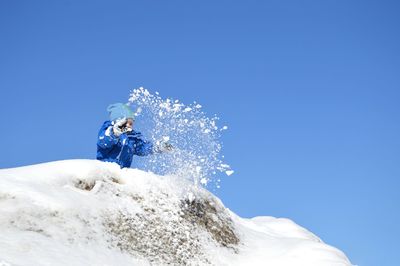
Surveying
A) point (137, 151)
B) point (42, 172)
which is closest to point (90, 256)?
point (42, 172)

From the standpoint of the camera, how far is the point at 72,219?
32.1ft

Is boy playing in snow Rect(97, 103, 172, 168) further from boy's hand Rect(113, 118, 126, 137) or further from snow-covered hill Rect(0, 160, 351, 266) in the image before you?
snow-covered hill Rect(0, 160, 351, 266)

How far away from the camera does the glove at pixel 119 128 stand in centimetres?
1361

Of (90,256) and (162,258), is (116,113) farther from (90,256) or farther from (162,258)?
(90,256)

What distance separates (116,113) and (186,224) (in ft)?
12.3

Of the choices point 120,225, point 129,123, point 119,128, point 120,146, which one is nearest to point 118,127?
→ point 119,128

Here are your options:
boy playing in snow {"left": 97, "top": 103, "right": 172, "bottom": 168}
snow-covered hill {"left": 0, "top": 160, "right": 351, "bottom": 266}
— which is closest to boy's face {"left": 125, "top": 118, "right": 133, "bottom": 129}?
boy playing in snow {"left": 97, "top": 103, "right": 172, "bottom": 168}

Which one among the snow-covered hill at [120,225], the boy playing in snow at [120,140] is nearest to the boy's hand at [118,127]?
the boy playing in snow at [120,140]

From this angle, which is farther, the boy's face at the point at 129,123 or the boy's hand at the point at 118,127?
the boy's face at the point at 129,123

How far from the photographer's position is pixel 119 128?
45.0ft

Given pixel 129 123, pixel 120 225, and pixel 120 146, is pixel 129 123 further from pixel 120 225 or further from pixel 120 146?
pixel 120 225

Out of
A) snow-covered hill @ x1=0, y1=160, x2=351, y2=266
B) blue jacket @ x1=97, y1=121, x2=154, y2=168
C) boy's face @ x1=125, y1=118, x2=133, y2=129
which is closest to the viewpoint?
snow-covered hill @ x1=0, y1=160, x2=351, y2=266

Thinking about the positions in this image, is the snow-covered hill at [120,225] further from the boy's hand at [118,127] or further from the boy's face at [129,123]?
the boy's face at [129,123]

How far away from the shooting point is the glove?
13.6 meters
